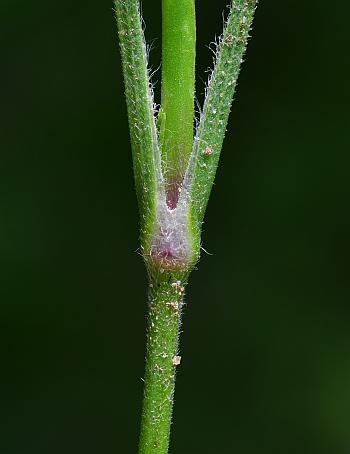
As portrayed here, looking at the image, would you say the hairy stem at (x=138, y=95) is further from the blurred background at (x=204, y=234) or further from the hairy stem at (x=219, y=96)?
the blurred background at (x=204, y=234)

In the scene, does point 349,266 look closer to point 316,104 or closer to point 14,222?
point 316,104

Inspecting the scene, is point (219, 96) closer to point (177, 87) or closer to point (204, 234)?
point (177, 87)

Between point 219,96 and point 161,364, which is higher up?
point 219,96

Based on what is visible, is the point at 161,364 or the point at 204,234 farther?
the point at 204,234

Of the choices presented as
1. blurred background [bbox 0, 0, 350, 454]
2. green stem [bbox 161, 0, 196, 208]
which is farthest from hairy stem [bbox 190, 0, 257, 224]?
blurred background [bbox 0, 0, 350, 454]

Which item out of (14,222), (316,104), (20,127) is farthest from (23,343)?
(316,104)

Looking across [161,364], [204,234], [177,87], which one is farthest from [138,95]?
[204,234]
